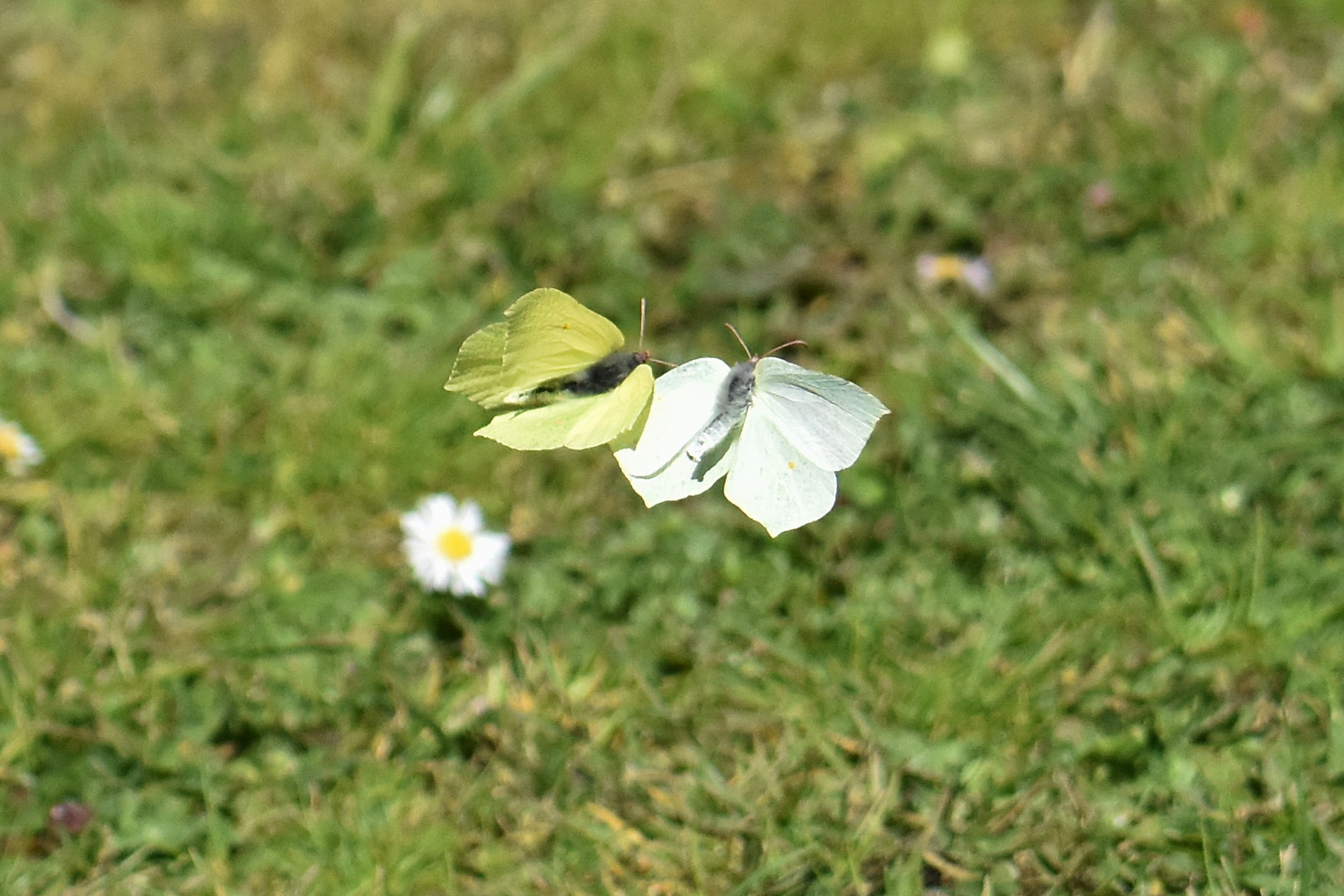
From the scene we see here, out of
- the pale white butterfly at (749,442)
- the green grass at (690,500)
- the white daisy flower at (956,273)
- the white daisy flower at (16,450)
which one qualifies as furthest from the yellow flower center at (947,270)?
the white daisy flower at (16,450)

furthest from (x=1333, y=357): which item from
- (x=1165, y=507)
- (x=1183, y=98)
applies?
(x=1183, y=98)

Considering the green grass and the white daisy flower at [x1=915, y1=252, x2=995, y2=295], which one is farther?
the white daisy flower at [x1=915, y1=252, x2=995, y2=295]

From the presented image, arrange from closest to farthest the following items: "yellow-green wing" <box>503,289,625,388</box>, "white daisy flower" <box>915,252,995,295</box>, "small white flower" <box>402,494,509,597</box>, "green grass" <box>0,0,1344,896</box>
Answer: "yellow-green wing" <box>503,289,625,388</box>
"green grass" <box>0,0,1344,896</box>
"small white flower" <box>402,494,509,597</box>
"white daisy flower" <box>915,252,995,295</box>

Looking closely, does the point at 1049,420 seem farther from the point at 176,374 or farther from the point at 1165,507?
the point at 176,374

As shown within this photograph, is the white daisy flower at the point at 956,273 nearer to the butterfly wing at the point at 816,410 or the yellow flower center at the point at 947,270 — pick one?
the yellow flower center at the point at 947,270

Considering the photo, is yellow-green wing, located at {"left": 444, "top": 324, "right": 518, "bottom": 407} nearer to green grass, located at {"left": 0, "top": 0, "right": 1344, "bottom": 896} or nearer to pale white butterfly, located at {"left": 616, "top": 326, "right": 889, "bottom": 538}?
pale white butterfly, located at {"left": 616, "top": 326, "right": 889, "bottom": 538}

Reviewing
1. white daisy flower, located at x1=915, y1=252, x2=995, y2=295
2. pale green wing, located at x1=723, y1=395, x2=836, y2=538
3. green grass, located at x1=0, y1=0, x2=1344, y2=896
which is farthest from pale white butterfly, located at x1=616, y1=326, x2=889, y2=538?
white daisy flower, located at x1=915, y1=252, x2=995, y2=295

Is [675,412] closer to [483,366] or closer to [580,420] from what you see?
[580,420]
